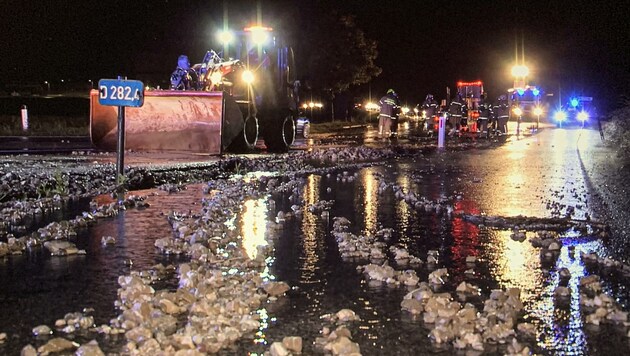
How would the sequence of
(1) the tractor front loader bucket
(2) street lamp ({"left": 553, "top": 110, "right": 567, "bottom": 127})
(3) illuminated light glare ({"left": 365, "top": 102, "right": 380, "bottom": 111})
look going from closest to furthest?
(1) the tractor front loader bucket → (2) street lamp ({"left": 553, "top": 110, "right": 567, "bottom": 127}) → (3) illuminated light glare ({"left": 365, "top": 102, "right": 380, "bottom": 111})

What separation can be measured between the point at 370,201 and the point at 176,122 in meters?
10.1

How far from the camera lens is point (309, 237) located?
29.8 feet

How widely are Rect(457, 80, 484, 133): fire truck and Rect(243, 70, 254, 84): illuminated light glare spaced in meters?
19.8

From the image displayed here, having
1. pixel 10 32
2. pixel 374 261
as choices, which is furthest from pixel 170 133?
pixel 10 32

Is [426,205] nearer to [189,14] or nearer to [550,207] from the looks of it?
[550,207]

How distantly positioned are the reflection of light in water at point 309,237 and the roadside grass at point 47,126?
74.4 ft

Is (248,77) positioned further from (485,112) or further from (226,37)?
(485,112)

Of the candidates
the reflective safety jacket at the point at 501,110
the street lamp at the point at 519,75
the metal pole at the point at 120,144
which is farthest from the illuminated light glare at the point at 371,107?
the metal pole at the point at 120,144

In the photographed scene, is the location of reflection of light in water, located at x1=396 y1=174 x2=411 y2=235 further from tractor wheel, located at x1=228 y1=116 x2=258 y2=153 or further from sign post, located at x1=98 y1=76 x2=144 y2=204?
tractor wheel, located at x1=228 y1=116 x2=258 y2=153

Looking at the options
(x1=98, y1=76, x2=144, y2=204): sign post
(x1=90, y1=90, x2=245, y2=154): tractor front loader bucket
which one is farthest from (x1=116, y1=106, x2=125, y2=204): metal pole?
(x1=90, y1=90, x2=245, y2=154): tractor front loader bucket

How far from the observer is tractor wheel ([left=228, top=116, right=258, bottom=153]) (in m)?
23.5

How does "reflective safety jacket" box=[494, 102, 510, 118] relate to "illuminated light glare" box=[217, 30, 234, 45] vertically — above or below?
below

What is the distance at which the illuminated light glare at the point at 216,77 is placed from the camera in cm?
2350

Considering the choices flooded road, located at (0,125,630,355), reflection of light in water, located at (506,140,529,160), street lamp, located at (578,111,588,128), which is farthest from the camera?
street lamp, located at (578,111,588,128)
